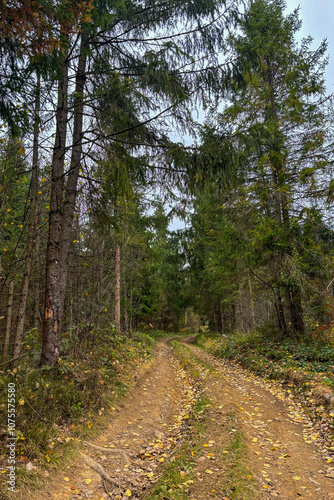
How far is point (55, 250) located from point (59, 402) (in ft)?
8.85

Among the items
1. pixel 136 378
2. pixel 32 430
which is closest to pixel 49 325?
pixel 32 430

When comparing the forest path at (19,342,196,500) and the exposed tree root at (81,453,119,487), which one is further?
the exposed tree root at (81,453,119,487)

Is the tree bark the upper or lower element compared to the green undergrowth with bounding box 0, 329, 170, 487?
upper

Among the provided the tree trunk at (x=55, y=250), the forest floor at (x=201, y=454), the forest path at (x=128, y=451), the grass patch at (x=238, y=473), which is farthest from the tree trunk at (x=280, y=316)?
the tree trunk at (x=55, y=250)

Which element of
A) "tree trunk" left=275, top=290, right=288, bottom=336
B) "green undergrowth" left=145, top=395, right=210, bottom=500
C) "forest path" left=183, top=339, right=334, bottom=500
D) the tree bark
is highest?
the tree bark

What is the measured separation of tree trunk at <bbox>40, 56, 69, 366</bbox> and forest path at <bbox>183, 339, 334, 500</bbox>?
3282 millimetres

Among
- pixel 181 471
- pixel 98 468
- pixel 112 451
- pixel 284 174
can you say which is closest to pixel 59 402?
pixel 112 451

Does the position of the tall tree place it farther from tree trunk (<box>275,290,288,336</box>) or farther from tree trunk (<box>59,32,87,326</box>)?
tree trunk (<box>275,290,288,336</box>)

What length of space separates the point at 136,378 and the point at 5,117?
23.0ft

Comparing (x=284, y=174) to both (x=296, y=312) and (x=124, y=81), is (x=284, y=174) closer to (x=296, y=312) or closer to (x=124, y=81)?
(x=296, y=312)

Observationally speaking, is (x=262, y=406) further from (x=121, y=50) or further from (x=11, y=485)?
(x=121, y=50)

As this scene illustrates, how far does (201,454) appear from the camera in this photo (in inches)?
159

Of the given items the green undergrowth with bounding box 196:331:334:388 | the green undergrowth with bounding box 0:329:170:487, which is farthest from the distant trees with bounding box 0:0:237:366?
the green undergrowth with bounding box 196:331:334:388

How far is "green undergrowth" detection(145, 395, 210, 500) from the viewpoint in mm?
3189
